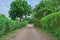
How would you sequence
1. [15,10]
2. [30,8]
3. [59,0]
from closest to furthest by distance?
[59,0] → [15,10] → [30,8]

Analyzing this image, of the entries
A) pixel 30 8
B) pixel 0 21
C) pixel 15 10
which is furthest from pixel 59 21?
pixel 30 8

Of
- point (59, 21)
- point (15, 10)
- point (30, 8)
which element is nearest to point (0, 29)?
point (59, 21)

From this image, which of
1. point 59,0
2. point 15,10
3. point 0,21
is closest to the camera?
point 0,21

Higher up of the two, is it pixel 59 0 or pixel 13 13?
pixel 13 13

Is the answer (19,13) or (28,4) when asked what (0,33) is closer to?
(19,13)

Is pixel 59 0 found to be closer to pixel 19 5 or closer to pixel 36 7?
pixel 19 5

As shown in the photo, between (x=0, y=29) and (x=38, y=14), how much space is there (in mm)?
55615

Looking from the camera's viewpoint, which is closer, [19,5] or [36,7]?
[19,5]

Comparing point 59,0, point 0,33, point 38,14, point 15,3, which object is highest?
point 15,3

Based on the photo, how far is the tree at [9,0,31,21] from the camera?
2781 inches

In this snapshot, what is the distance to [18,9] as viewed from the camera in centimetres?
7094

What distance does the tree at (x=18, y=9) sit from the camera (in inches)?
2781

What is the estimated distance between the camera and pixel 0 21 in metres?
17.4

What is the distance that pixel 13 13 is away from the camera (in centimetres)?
7075
